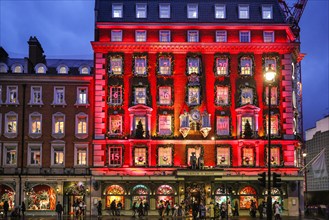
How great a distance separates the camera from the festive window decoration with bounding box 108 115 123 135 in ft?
233

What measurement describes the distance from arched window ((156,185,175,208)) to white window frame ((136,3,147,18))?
20786 millimetres

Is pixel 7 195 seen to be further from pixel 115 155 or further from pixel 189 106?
pixel 189 106

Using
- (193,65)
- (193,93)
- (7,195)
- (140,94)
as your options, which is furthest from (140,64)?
(7,195)

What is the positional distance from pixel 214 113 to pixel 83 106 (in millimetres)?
15581

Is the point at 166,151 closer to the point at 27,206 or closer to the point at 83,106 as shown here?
the point at 83,106

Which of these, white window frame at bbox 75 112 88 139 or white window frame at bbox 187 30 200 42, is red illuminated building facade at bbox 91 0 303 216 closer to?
white window frame at bbox 187 30 200 42

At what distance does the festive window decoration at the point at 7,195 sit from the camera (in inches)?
2758

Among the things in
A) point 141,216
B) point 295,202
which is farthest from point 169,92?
point 295,202

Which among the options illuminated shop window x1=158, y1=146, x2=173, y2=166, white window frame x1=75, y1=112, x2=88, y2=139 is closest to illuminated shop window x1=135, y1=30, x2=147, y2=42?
white window frame x1=75, y1=112, x2=88, y2=139

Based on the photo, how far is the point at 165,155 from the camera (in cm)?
7069

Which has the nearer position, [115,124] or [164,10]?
[115,124]

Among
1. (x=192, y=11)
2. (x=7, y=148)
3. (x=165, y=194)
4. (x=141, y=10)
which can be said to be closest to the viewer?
(x=165, y=194)

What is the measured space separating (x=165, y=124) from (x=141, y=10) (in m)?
14.4

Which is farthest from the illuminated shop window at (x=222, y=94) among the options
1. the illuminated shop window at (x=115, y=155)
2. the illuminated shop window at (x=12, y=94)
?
the illuminated shop window at (x=12, y=94)
